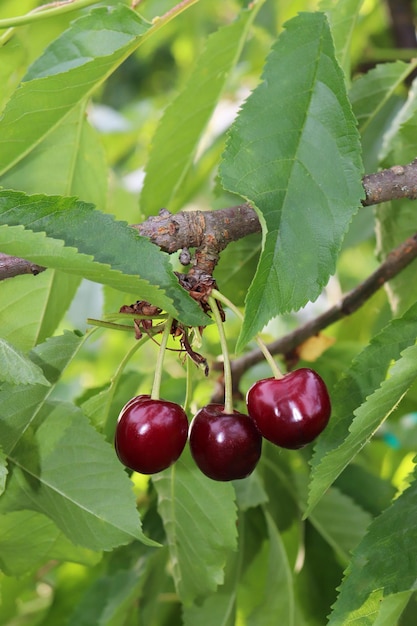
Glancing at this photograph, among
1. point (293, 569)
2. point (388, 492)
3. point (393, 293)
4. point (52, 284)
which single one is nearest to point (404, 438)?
point (388, 492)

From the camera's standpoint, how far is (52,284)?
97cm

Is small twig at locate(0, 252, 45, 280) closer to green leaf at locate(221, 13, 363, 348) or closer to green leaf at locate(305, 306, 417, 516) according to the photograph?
green leaf at locate(221, 13, 363, 348)

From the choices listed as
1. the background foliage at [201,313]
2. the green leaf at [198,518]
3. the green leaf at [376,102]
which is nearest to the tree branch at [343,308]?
the background foliage at [201,313]

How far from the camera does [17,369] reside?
668mm

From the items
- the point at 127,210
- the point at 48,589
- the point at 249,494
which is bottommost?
the point at 48,589

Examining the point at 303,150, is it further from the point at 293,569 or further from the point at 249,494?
the point at 293,569

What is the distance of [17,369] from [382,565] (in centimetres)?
38

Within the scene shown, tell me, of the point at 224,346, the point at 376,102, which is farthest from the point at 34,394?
the point at 376,102

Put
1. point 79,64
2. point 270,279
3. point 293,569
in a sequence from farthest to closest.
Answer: point 293,569 < point 79,64 < point 270,279

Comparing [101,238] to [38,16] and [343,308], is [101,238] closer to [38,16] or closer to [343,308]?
[38,16]

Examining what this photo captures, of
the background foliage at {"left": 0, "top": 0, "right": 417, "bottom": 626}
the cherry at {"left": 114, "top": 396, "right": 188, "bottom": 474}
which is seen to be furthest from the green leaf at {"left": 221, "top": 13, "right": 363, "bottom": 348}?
the cherry at {"left": 114, "top": 396, "right": 188, "bottom": 474}

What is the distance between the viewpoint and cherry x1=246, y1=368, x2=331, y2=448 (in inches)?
27.0

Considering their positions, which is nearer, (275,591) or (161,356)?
(161,356)

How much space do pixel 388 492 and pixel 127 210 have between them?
911mm
